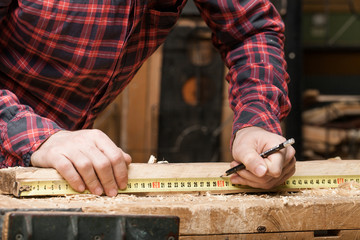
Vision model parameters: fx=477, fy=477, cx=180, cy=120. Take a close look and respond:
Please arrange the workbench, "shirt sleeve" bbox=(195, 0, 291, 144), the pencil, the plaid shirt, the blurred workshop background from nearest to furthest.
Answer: the workbench → the pencil → the plaid shirt → "shirt sleeve" bbox=(195, 0, 291, 144) → the blurred workshop background

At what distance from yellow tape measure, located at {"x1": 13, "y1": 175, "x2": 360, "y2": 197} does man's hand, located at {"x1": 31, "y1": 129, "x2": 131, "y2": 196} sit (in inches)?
1.6

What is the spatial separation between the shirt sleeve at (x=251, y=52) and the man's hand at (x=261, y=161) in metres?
0.17

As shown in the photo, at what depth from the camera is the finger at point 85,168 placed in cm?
107

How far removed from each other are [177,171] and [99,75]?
436mm

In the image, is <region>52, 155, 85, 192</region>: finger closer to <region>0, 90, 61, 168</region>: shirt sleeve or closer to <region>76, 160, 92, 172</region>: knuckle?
<region>76, 160, 92, 172</region>: knuckle

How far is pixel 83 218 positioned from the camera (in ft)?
2.64

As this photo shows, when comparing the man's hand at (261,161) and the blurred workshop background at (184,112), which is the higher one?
the blurred workshop background at (184,112)

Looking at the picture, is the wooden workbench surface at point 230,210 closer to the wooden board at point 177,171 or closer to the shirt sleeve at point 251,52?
the wooden board at point 177,171

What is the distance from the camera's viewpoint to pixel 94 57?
4.70 ft

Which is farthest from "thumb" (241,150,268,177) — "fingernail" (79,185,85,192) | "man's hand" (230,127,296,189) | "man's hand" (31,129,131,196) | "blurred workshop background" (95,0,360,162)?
"blurred workshop background" (95,0,360,162)

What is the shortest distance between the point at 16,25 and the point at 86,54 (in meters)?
0.21

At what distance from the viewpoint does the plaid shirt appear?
1.32m

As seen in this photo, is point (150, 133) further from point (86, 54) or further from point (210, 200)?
point (210, 200)

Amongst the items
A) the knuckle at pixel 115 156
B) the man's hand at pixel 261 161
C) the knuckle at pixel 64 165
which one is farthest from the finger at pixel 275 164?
the knuckle at pixel 64 165
